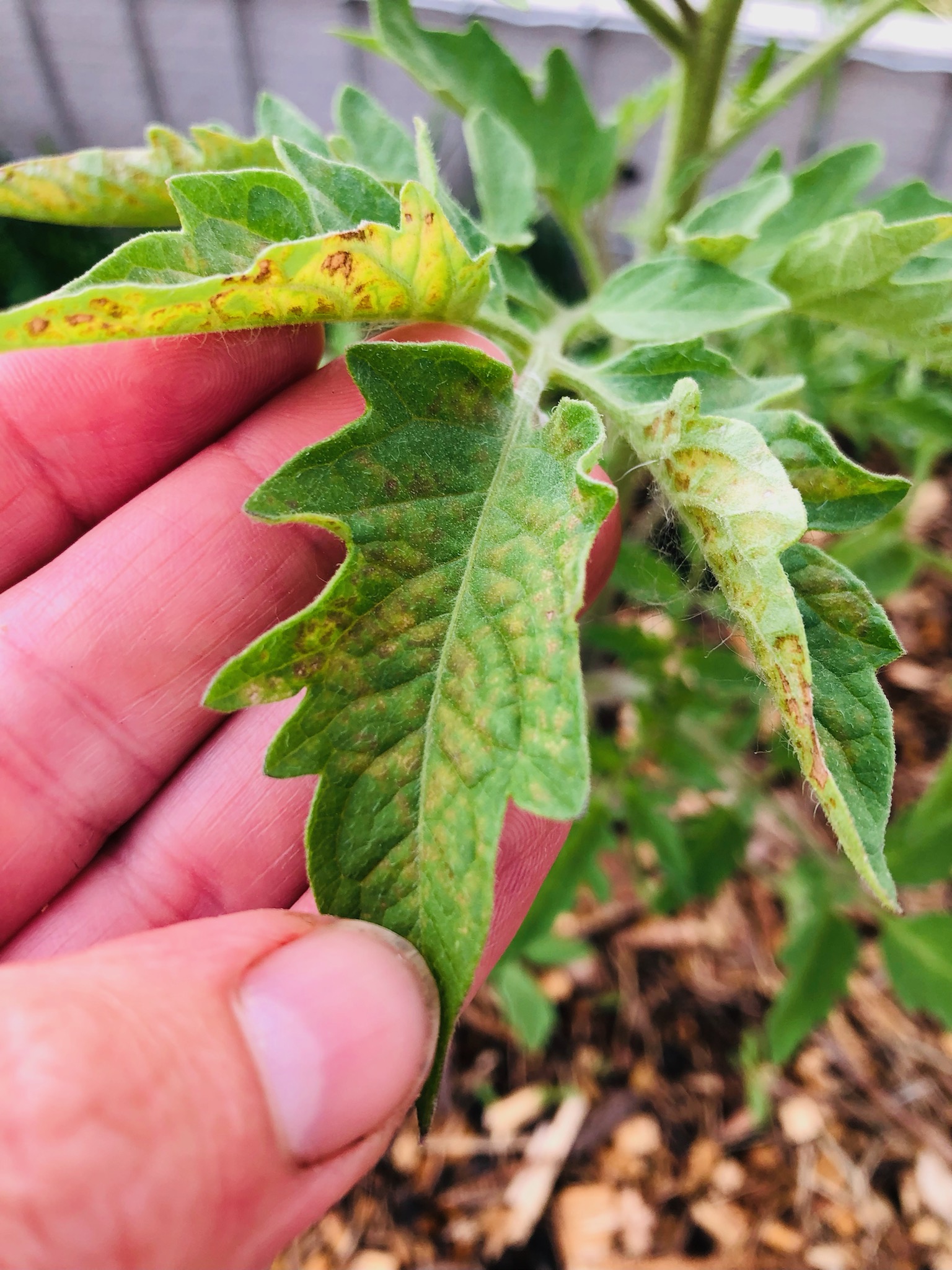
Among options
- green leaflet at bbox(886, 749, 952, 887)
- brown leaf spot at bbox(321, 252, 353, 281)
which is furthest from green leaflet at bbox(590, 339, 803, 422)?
green leaflet at bbox(886, 749, 952, 887)

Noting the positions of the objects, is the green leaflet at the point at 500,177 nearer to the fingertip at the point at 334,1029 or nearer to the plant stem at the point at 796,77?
the plant stem at the point at 796,77

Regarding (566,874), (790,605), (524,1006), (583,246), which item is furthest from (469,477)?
(524,1006)

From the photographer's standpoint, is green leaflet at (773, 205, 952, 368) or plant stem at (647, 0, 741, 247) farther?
plant stem at (647, 0, 741, 247)

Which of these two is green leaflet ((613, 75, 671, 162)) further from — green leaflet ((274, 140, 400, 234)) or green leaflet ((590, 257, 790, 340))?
green leaflet ((274, 140, 400, 234))

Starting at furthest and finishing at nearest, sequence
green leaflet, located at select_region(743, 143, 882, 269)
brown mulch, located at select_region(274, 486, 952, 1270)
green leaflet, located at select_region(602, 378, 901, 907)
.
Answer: brown mulch, located at select_region(274, 486, 952, 1270) < green leaflet, located at select_region(743, 143, 882, 269) < green leaflet, located at select_region(602, 378, 901, 907)

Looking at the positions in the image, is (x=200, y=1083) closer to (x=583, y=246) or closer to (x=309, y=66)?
(x=583, y=246)

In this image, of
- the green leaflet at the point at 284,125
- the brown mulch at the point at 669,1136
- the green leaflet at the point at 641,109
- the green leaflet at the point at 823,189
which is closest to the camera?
the green leaflet at the point at 284,125

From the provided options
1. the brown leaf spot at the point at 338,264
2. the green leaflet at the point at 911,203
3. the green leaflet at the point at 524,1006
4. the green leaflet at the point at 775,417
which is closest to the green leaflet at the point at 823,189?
the green leaflet at the point at 911,203
